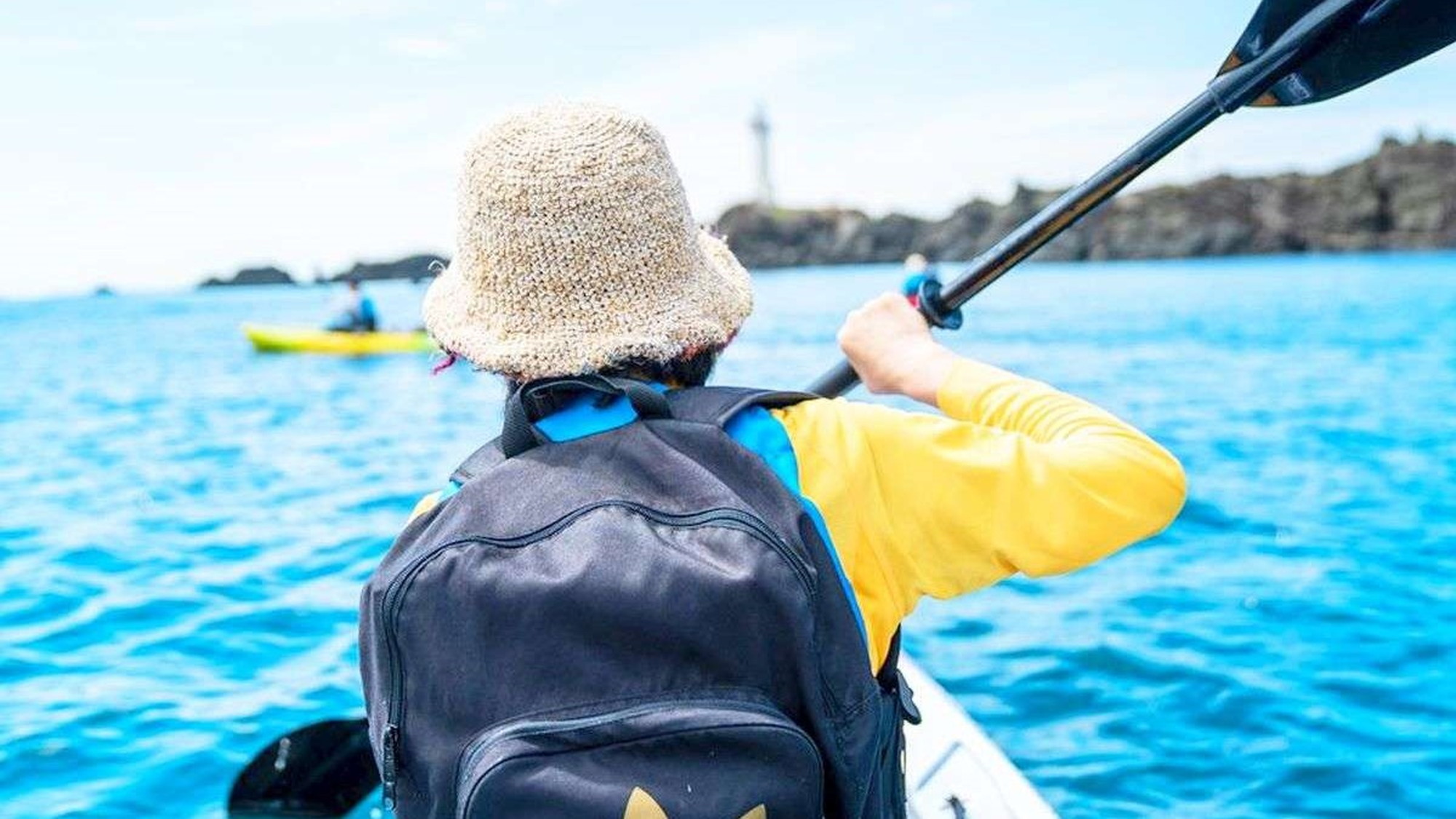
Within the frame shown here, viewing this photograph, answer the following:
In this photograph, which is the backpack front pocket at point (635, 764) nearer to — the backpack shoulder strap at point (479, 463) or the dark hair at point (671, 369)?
the backpack shoulder strap at point (479, 463)

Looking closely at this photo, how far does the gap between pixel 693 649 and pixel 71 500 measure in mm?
10508

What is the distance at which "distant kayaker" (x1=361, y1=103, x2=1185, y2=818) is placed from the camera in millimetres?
1399

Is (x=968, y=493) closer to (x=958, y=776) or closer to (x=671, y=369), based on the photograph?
(x=671, y=369)

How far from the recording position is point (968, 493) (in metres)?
1.46

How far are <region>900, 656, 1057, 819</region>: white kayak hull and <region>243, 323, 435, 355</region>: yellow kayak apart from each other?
19.5 metres

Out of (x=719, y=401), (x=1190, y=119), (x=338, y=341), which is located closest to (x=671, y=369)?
(x=719, y=401)

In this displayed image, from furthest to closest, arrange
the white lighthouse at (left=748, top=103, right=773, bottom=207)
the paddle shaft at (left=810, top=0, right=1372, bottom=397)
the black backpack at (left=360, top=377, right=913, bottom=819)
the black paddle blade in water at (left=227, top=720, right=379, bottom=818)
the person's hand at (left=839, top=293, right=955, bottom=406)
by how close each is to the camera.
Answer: the white lighthouse at (left=748, top=103, right=773, bottom=207) → the black paddle blade in water at (left=227, top=720, right=379, bottom=818) → the paddle shaft at (left=810, top=0, right=1372, bottom=397) → the person's hand at (left=839, top=293, right=955, bottom=406) → the black backpack at (left=360, top=377, right=913, bottom=819)

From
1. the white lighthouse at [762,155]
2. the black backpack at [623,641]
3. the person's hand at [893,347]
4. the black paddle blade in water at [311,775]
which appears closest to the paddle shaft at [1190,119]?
the person's hand at [893,347]

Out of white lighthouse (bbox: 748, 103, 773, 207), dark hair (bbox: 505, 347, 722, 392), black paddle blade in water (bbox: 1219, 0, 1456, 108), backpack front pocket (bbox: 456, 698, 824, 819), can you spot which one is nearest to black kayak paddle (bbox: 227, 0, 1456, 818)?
black paddle blade in water (bbox: 1219, 0, 1456, 108)

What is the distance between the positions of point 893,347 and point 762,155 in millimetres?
107114

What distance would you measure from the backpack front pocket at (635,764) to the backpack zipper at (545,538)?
0.13 meters

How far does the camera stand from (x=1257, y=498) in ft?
29.3

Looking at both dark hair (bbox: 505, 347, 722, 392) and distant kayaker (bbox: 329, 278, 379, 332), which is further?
distant kayaker (bbox: 329, 278, 379, 332)

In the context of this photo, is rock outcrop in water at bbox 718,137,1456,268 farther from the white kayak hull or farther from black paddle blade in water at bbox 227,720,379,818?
the white kayak hull
